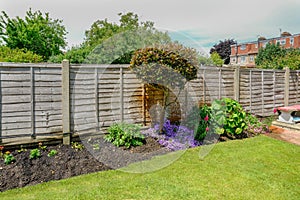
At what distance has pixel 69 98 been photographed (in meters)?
3.79

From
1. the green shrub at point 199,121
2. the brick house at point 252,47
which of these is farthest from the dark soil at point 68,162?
the brick house at point 252,47

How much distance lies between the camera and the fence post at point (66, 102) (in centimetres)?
372

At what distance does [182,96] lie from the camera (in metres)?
4.90

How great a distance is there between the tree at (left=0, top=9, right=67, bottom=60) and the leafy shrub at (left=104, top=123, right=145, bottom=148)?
9.11 metres

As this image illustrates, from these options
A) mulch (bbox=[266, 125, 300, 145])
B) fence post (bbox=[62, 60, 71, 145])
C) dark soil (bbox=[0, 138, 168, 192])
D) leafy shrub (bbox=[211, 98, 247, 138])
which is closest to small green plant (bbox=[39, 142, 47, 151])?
dark soil (bbox=[0, 138, 168, 192])

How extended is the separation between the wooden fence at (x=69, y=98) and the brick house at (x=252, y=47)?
Answer: 24236mm

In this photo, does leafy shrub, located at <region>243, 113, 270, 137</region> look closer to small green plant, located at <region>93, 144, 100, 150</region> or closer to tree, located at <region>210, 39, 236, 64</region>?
small green plant, located at <region>93, 144, 100, 150</region>

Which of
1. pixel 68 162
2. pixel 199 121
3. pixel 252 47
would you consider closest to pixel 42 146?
pixel 68 162

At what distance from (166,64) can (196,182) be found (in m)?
1.85

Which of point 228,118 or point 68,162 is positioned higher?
point 228,118

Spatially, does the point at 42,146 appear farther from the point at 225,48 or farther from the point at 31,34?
the point at 225,48

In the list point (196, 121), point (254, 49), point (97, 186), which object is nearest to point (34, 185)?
point (97, 186)

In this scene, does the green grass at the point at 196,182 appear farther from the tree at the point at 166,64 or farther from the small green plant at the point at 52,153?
the tree at the point at 166,64

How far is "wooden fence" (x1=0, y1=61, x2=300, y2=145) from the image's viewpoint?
3.43 metres
